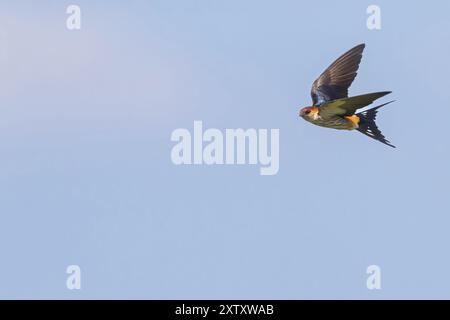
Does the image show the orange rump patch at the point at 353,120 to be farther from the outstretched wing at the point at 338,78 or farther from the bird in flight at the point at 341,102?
the outstretched wing at the point at 338,78

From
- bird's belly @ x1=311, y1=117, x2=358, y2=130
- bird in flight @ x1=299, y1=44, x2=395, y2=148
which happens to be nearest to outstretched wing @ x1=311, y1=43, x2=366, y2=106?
bird in flight @ x1=299, y1=44, x2=395, y2=148

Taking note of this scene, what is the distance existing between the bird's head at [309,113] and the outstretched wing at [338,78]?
391mm

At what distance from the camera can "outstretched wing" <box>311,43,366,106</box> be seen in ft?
48.4

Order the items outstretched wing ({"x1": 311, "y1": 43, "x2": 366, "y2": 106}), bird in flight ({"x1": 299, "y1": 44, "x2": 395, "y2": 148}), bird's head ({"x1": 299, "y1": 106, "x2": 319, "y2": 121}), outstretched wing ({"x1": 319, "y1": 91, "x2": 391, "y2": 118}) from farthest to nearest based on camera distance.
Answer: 1. outstretched wing ({"x1": 311, "y1": 43, "x2": 366, "y2": 106})
2. bird's head ({"x1": 299, "y1": 106, "x2": 319, "y2": 121})
3. bird in flight ({"x1": 299, "y1": 44, "x2": 395, "y2": 148})
4. outstretched wing ({"x1": 319, "y1": 91, "x2": 391, "y2": 118})

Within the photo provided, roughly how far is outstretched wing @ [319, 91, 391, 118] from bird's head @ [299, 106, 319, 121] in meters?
0.06

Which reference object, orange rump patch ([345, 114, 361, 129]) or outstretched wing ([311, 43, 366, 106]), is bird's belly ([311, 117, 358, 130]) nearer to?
orange rump patch ([345, 114, 361, 129])

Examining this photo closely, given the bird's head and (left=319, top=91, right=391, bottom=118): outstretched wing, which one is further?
the bird's head

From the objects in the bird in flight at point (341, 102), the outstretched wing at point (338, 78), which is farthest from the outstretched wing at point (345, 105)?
the outstretched wing at point (338, 78)
